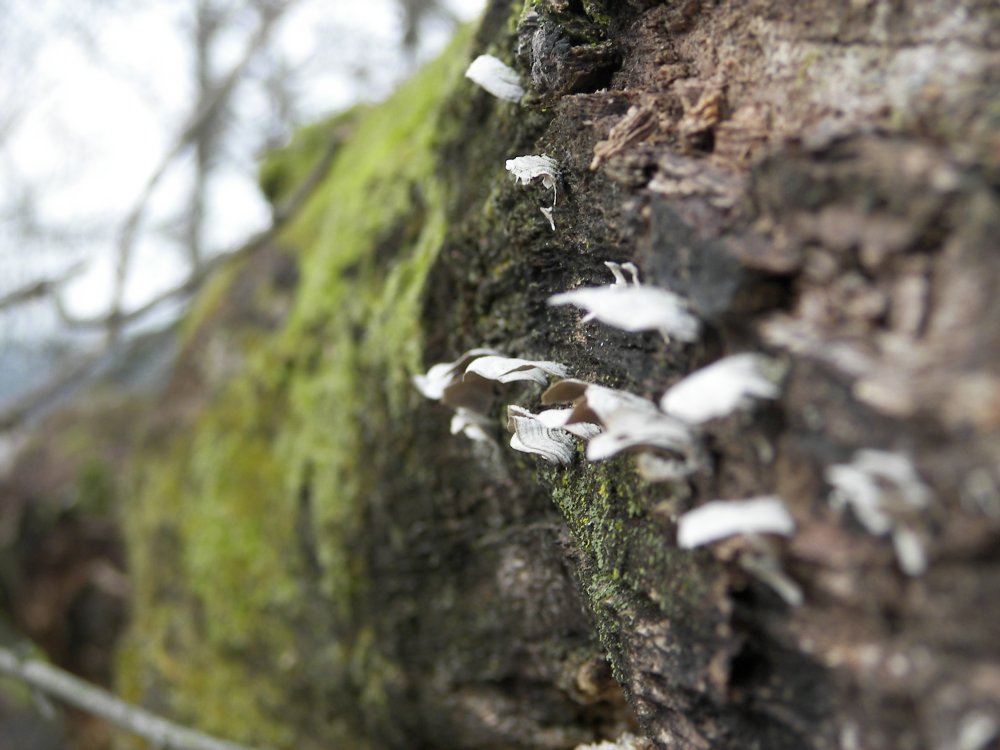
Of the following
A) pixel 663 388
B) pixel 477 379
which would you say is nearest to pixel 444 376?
pixel 477 379

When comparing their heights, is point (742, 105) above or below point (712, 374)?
above

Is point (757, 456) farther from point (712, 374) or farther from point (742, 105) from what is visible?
point (742, 105)

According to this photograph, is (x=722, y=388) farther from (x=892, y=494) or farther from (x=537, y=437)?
(x=537, y=437)

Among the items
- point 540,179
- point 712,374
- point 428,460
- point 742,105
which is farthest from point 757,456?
point 428,460

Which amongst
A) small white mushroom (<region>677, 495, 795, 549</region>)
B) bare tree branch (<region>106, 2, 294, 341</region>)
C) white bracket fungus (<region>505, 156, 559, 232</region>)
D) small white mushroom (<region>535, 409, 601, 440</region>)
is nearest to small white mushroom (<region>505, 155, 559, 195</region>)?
white bracket fungus (<region>505, 156, 559, 232</region>)

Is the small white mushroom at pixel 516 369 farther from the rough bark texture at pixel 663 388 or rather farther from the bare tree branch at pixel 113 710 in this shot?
the bare tree branch at pixel 113 710

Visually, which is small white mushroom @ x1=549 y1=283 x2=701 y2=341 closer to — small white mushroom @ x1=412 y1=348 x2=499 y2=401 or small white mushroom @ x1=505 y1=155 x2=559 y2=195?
small white mushroom @ x1=505 y1=155 x2=559 y2=195
